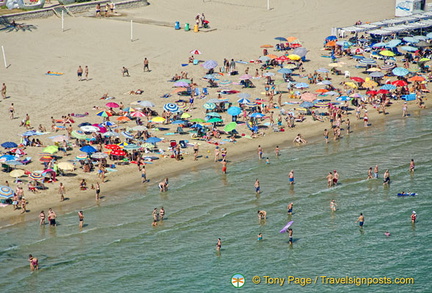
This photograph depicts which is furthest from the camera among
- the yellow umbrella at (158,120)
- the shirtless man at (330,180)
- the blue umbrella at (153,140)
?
the yellow umbrella at (158,120)

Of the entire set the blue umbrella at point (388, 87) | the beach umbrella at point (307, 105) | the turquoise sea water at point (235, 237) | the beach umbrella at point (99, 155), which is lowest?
the turquoise sea water at point (235, 237)

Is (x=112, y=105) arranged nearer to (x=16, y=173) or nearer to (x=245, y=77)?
(x=16, y=173)

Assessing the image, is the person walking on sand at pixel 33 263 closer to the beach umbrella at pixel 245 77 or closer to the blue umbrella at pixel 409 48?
the beach umbrella at pixel 245 77

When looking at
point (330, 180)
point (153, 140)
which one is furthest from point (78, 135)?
point (330, 180)

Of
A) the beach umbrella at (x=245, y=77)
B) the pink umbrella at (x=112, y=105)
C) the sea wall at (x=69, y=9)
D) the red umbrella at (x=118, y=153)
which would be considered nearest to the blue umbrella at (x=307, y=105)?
the beach umbrella at (x=245, y=77)

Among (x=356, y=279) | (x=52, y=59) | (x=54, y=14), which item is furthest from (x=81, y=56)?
(x=356, y=279)

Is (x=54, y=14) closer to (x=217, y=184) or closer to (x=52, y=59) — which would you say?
(x=52, y=59)
